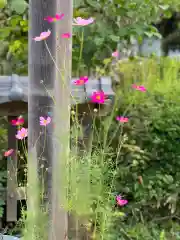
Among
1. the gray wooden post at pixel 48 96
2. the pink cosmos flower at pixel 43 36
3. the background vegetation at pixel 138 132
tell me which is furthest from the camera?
the background vegetation at pixel 138 132

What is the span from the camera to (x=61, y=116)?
202cm

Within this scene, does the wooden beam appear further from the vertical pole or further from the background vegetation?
the vertical pole

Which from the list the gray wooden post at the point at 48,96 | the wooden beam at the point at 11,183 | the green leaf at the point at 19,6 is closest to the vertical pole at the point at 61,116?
the gray wooden post at the point at 48,96

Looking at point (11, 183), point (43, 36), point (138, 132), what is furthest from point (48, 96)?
point (138, 132)

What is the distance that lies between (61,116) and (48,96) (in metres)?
0.11

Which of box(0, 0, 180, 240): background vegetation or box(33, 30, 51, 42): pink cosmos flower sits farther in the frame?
box(0, 0, 180, 240): background vegetation

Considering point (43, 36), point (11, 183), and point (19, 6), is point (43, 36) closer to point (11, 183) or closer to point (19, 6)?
point (11, 183)

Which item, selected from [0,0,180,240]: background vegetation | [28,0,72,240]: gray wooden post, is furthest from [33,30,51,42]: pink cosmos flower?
[0,0,180,240]: background vegetation

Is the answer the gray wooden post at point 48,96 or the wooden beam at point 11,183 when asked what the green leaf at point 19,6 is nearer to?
the wooden beam at point 11,183

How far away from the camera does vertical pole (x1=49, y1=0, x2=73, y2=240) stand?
199 cm

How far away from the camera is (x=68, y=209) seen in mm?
2035

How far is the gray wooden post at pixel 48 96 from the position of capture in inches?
78.2

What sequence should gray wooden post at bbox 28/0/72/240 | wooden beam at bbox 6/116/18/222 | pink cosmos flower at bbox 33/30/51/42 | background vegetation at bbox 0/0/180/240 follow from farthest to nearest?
background vegetation at bbox 0/0/180/240 < wooden beam at bbox 6/116/18/222 < gray wooden post at bbox 28/0/72/240 < pink cosmos flower at bbox 33/30/51/42

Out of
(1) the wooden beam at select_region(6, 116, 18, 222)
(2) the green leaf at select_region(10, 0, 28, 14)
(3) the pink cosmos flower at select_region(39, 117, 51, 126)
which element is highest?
(2) the green leaf at select_region(10, 0, 28, 14)
